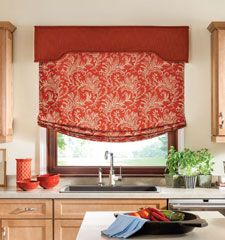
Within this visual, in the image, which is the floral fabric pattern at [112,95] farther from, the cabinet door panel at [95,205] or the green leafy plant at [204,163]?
the cabinet door panel at [95,205]

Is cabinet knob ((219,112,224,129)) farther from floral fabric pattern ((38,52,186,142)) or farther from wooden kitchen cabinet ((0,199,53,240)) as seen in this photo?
wooden kitchen cabinet ((0,199,53,240))

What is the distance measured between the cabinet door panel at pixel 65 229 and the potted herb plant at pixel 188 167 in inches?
39.9

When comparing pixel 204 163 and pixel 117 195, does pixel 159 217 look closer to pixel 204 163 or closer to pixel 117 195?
pixel 117 195

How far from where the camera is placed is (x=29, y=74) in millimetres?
5074

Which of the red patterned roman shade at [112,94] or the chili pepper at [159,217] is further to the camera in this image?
the red patterned roman shade at [112,94]

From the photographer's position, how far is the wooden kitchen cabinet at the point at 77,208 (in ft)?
14.5

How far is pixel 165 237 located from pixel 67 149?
106 inches

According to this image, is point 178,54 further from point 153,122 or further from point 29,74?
point 29,74

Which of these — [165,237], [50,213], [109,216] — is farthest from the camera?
[50,213]

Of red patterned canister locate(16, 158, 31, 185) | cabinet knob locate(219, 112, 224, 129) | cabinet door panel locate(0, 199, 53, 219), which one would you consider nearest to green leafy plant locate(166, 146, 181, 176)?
cabinet knob locate(219, 112, 224, 129)

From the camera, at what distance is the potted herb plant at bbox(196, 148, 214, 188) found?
482 centimetres

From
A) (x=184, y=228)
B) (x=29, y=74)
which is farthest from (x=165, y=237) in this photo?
(x=29, y=74)

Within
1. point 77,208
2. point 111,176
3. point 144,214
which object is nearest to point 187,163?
point 111,176

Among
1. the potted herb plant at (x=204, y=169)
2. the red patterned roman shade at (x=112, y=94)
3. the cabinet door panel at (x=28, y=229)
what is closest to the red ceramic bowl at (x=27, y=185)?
the cabinet door panel at (x=28, y=229)
